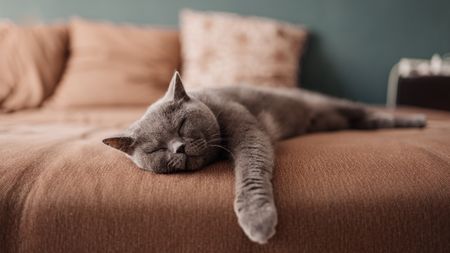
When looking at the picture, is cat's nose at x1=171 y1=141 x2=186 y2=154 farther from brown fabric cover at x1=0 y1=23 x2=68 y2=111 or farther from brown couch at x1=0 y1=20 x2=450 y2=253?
brown fabric cover at x1=0 y1=23 x2=68 y2=111

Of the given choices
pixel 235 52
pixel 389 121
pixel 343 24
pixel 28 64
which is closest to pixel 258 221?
pixel 389 121

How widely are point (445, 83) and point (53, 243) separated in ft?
7.00

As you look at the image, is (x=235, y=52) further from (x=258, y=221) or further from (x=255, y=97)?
(x=258, y=221)

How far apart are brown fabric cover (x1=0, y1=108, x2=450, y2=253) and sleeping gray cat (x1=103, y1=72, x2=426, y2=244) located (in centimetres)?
4

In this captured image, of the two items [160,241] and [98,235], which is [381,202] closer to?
[160,241]

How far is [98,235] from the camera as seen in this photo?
722 millimetres

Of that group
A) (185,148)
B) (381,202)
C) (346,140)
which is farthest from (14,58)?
(381,202)

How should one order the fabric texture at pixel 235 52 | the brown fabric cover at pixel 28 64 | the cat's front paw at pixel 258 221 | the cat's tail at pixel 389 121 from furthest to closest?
the fabric texture at pixel 235 52, the brown fabric cover at pixel 28 64, the cat's tail at pixel 389 121, the cat's front paw at pixel 258 221

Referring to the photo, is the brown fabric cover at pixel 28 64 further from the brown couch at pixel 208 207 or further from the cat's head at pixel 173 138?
the cat's head at pixel 173 138

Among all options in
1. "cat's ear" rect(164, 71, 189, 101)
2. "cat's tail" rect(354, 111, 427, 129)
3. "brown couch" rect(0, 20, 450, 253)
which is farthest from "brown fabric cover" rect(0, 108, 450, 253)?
Result: "cat's tail" rect(354, 111, 427, 129)

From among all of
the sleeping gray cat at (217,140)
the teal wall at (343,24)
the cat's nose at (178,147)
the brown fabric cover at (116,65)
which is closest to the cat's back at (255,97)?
the sleeping gray cat at (217,140)

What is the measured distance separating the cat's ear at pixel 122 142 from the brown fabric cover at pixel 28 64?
3.56ft

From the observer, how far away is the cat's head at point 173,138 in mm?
865

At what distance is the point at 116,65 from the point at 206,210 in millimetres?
1368
